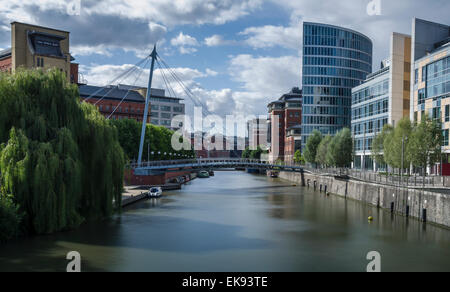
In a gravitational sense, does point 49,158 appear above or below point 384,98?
below

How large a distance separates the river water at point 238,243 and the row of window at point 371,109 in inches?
1341

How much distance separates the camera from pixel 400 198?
3950 centimetres

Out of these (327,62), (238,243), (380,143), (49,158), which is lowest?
A: (238,243)

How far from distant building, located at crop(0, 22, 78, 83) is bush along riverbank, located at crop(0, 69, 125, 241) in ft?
178

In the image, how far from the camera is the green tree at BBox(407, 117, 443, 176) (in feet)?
143

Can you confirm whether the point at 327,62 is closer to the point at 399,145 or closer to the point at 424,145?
the point at 399,145

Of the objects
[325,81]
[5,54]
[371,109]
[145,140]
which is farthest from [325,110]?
[5,54]

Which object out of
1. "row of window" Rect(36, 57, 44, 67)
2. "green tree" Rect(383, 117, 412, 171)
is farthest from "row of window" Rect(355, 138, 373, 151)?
"row of window" Rect(36, 57, 44, 67)

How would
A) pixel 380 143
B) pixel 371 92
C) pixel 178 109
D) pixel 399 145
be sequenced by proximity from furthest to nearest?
pixel 178 109, pixel 371 92, pixel 380 143, pixel 399 145

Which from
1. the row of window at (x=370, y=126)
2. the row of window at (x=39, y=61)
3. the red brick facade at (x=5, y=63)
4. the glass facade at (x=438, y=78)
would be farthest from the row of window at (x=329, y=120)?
the red brick facade at (x=5, y=63)

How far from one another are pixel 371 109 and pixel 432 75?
22.1 meters

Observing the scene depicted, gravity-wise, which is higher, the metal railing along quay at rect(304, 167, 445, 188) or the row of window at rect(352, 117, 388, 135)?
the row of window at rect(352, 117, 388, 135)

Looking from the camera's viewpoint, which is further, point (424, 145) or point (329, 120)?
point (329, 120)

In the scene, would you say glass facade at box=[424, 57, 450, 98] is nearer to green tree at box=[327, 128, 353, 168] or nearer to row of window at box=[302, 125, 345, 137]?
green tree at box=[327, 128, 353, 168]
